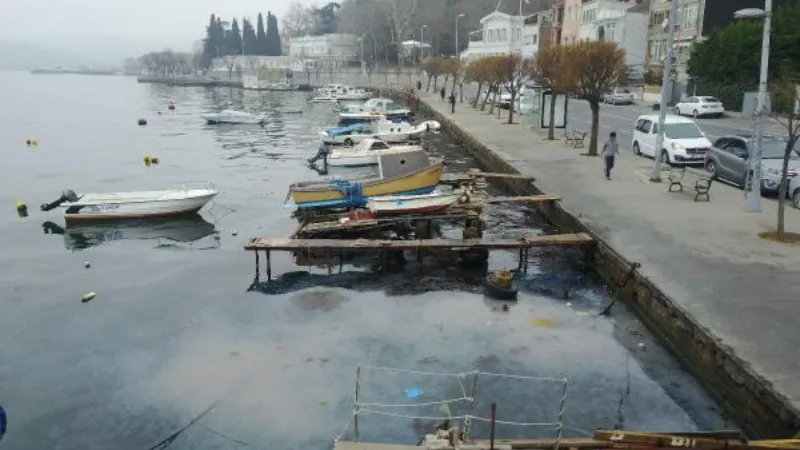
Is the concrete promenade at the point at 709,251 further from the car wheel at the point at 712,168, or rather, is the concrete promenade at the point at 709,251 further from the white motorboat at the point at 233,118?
the white motorboat at the point at 233,118

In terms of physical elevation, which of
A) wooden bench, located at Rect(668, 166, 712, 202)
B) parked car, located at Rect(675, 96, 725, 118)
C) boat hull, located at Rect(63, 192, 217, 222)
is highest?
parked car, located at Rect(675, 96, 725, 118)

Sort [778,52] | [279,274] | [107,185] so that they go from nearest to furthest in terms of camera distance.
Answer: [279,274], [107,185], [778,52]

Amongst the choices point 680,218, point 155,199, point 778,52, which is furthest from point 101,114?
point 680,218

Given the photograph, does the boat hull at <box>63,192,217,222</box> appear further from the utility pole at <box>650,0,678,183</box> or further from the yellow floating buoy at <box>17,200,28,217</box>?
the utility pole at <box>650,0,678,183</box>

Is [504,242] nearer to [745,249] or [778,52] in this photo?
[745,249]

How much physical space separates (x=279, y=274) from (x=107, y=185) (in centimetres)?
1852

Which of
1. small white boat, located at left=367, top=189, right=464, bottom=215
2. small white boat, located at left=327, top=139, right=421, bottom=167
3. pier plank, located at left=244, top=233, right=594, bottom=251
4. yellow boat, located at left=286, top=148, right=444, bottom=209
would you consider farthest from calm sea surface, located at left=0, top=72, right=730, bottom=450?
small white boat, located at left=327, top=139, right=421, bottom=167

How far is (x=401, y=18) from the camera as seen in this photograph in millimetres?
120312

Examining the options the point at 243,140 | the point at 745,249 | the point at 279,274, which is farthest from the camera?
the point at 243,140

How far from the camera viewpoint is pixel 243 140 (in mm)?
50750

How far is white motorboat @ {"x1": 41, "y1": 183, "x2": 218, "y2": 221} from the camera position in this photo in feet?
81.1

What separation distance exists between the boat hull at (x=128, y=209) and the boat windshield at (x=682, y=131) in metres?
18.7

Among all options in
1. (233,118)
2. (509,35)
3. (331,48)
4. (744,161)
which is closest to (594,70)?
(744,161)

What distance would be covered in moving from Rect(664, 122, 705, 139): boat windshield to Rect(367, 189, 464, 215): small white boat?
11.2 metres
